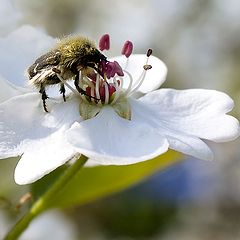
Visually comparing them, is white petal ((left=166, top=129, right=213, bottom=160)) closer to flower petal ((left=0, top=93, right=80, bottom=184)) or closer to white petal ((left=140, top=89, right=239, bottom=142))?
white petal ((left=140, top=89, right=239, bottom=142))

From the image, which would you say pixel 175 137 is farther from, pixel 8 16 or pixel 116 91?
pixel 8 16

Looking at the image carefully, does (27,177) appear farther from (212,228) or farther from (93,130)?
(212,228)

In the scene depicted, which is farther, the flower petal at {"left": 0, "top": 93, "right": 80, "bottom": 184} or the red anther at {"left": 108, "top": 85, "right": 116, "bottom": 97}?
the red anther at {"left": 108, "top": 85, "right": 116, "bottom": 97}

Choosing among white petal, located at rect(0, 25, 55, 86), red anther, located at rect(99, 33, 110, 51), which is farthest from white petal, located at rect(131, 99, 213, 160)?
white petal, located at rect(0, 25, 55, 86)

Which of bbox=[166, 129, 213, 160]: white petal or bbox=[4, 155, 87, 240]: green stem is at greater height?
bbox=[166, 129, 213, 160]: white petal

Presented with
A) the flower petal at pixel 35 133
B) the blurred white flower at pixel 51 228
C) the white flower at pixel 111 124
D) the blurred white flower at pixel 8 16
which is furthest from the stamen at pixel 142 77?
the blurred white flower at pixel 51 228

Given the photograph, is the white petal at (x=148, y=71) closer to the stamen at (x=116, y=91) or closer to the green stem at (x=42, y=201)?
the stamen at (x=116, y=91)
